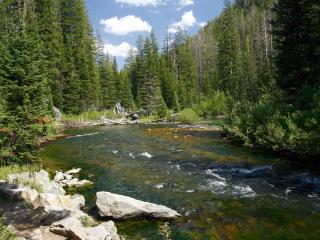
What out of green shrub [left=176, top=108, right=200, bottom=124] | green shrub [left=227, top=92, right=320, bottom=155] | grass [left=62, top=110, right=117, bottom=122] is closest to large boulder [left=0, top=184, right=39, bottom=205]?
green shrub [left=227, top=92, right=320, bottom=155]

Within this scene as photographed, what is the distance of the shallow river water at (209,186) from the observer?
33.9ft

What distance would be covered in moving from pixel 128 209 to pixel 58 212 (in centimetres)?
221

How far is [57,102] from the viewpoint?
51969mm

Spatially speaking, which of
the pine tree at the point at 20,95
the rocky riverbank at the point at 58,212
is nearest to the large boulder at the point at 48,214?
the rocky riverbank at the point at 58,212

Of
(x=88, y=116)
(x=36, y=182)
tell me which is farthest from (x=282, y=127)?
(x=88, y=116)

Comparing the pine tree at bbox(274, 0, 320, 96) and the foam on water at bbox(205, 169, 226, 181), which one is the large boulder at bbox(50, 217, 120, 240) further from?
the pine tree at bbox(274, 0, 320, 96)

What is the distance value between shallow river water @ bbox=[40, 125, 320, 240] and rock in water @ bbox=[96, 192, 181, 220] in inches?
10.5

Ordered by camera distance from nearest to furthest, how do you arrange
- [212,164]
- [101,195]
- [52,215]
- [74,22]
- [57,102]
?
[52,215] → [101,195] → [212,164] → [57,102] → [74,22]

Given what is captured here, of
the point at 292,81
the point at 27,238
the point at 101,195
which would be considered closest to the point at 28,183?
the point at 101,195

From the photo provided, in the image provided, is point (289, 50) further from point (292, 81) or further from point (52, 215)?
point (52, 215)

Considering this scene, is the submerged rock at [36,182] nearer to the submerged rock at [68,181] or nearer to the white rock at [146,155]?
the submerged rock at [68,181]

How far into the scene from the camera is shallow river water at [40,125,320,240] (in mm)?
10336

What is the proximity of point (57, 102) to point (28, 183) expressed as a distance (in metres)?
39.9

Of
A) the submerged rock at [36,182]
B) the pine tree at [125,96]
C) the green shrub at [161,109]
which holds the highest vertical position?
the pine tree at [125,96]
